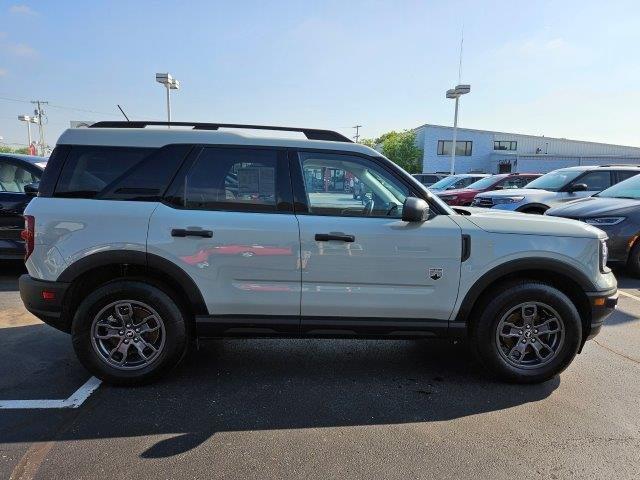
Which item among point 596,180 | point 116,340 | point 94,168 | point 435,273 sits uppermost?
point 596,180

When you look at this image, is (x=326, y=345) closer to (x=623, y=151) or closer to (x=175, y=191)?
(x=175, y=191)

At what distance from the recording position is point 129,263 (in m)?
3.34

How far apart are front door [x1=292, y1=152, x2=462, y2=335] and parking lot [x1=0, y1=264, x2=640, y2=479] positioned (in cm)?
56

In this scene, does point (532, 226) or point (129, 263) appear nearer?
point (129, 263)

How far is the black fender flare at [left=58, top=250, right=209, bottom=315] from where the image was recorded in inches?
130

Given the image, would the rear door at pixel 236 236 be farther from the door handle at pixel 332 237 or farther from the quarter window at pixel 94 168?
the quarter window at pixel 94 168

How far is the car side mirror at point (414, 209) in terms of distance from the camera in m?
3.26

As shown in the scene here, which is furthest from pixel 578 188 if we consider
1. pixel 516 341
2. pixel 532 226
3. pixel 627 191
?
pixel 516 341

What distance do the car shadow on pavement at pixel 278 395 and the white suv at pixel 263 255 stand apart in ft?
0.86

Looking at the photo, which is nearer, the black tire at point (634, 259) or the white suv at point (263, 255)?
the white suv at point (263, 255)

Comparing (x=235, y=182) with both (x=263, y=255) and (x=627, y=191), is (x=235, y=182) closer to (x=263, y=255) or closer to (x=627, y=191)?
(x=263, y=255)

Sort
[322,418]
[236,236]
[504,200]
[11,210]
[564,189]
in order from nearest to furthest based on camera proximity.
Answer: [322,418] → [236,236] → [11,210] → [564,189] → [504,200]

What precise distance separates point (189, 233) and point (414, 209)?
1616 millimetres

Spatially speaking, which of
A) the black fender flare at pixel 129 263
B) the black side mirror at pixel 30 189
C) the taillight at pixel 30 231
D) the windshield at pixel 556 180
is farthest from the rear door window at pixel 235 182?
the windshield at pixel 556 180
